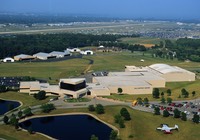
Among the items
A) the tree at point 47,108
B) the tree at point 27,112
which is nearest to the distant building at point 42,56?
the tree at point 47,108

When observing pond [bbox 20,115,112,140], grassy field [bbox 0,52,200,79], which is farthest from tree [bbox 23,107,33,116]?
grassy field [bbox 0,52,200,79]

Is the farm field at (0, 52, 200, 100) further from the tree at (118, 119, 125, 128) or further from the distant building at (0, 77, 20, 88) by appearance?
the tree at (118, 119, 125, 128)

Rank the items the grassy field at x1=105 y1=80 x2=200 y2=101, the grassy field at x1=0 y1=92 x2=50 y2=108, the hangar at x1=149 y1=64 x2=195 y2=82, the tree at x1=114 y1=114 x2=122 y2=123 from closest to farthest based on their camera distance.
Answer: the tree at x1=114 y1=114 x2=122 y2=123 < the grassy field at x1=0 y1=92 x2=50 y2=108 < the grassy field at x1=105 y1=80 x2=200 y2=101 < the hangar at x1=149 y1=64 x2=195 y2=82

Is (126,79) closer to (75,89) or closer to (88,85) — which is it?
(88,85)

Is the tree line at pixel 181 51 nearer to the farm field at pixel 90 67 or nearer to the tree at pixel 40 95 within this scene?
the farm field at pixel 90 67

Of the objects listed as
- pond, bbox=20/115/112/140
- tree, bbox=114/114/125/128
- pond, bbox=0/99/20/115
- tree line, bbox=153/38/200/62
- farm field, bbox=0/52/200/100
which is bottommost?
tree line, bbox=153/38/200/62

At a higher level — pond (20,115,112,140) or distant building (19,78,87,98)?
distant building (19,78,87,98)

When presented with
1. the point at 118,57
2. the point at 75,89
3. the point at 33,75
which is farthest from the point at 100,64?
the point at 75,89
